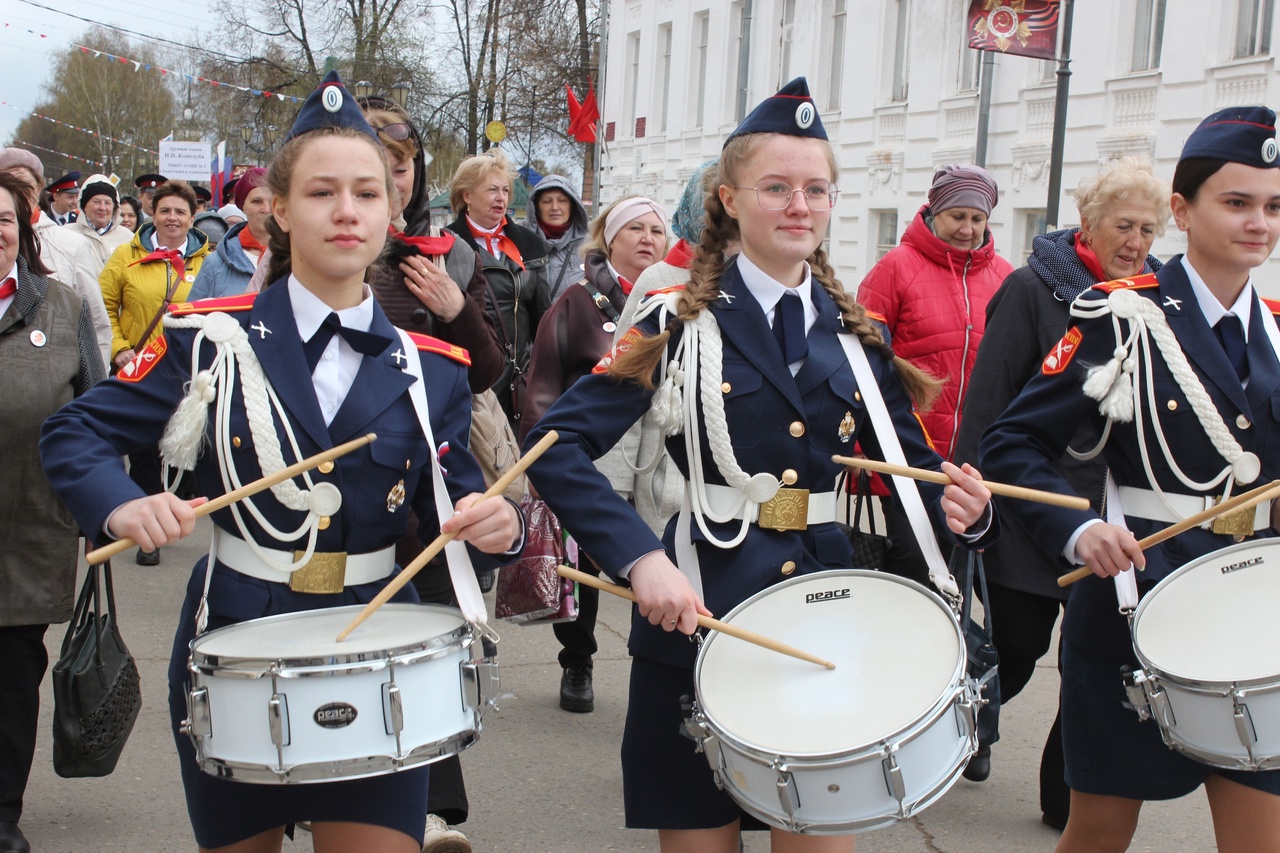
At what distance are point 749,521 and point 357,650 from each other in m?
0.85

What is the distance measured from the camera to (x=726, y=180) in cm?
315

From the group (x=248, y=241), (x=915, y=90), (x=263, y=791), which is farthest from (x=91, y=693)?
(x=915, y=90)

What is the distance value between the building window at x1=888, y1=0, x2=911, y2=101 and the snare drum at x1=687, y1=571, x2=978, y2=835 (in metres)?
20.2

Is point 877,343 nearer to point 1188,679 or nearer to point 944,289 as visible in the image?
point 1188,679

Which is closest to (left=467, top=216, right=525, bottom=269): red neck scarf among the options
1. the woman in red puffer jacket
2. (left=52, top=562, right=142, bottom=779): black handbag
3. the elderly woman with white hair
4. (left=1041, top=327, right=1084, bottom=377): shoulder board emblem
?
the elderly woman with white hair

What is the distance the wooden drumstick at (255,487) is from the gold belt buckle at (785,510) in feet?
2.59

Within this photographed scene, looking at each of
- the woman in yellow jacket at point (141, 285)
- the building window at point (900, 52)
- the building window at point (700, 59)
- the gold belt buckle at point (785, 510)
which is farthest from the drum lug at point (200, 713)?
the building window at point (700, 59)

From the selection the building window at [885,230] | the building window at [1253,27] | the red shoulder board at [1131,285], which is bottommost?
the red shoulder board at [1131,285]

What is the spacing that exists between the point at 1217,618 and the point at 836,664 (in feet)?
2.71

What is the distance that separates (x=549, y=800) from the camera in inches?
187

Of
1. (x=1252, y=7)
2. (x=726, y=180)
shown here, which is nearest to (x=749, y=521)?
(x=726, y=180)

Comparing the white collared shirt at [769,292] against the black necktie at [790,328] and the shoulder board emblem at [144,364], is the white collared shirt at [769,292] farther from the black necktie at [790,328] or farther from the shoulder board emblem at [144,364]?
the shoulder board emblem at [144,364]

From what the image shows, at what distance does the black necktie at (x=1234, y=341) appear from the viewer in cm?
323

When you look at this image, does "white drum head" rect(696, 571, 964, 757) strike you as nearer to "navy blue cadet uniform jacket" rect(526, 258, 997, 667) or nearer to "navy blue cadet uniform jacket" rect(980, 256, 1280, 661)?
"navy blue cadet uniform jacket" rect(526, 258, 997, 667)
